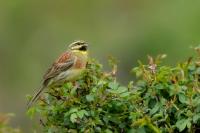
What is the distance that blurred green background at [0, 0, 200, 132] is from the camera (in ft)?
46.5

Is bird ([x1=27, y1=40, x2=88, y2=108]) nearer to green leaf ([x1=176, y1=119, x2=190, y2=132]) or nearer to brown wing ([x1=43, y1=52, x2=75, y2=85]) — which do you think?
brown wing ([x1=43, y1=52, x2=75, y2=85])

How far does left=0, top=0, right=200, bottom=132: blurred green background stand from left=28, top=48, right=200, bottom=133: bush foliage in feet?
24.2

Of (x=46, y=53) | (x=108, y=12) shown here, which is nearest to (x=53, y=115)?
(x=46, y=53)

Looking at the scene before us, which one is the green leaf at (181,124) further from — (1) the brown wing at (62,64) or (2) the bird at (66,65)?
(1) the brown wing at (62,64)

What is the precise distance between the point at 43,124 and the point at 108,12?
11.9 m

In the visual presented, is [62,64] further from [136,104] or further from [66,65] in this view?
[136,104]

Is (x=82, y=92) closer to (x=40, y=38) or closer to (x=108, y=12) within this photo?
(x=40, y=38)

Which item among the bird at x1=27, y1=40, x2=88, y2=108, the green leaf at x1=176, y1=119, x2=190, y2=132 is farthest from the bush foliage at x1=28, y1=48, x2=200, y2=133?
the bird at x1=27, y1=40, x2=88, y2=108

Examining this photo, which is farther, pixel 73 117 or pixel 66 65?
pixel 66 65

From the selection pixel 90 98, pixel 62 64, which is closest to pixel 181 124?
pixel 90 98

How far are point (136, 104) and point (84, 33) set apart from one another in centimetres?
1080

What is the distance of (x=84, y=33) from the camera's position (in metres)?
15.8

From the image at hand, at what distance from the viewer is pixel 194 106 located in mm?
4895

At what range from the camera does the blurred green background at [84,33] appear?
14.2 metres
